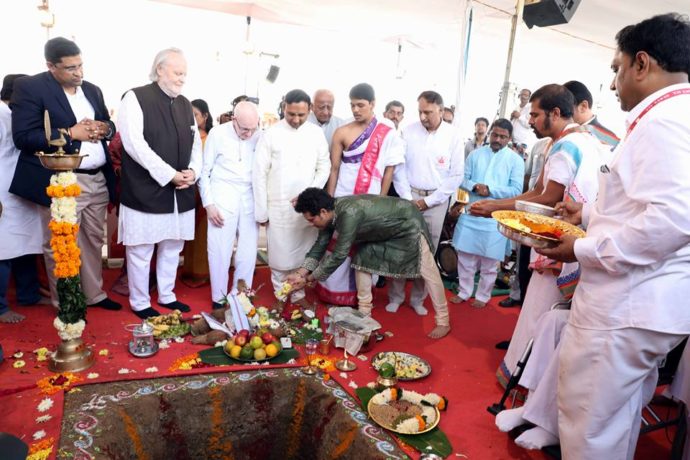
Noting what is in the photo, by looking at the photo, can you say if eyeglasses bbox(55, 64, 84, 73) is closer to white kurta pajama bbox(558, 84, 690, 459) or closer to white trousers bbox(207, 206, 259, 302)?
white trousers bbox(207, 206, 259, 302)

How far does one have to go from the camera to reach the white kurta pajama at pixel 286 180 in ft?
13.2

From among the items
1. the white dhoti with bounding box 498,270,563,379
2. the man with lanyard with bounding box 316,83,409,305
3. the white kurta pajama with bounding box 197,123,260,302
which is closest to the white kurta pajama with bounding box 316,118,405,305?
the man with lanyard with bounding box 316,83,409,305

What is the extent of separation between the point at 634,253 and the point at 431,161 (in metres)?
3.05

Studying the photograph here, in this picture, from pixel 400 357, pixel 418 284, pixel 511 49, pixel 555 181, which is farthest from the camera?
pixel 511 49

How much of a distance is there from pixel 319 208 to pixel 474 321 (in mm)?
1818

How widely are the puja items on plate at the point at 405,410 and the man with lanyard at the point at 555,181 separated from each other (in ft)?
2.25

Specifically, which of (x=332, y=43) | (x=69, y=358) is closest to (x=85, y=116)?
(x=69, y=358)

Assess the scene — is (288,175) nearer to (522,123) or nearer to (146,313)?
(146,313)

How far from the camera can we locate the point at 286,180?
409 centimetres

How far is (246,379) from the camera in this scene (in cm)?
300

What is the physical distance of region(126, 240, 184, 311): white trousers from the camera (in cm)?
376

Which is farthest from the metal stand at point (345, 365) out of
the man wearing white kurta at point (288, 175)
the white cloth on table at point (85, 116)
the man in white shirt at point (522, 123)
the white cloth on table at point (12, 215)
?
the man in white shirt at point (522, 123)

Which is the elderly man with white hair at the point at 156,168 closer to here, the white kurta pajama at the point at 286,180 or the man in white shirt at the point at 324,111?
the white kurta pajama at the point at 286,180

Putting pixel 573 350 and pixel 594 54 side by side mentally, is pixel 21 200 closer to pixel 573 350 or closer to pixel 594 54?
pixel 573 350
